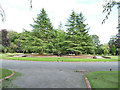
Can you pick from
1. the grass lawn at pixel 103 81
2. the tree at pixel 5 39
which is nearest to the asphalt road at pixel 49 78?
the grass lawn at pixel 103 81

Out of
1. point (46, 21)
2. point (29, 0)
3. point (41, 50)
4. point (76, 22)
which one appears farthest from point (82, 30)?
point (29, 0)

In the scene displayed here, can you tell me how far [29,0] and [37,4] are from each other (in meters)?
2.34

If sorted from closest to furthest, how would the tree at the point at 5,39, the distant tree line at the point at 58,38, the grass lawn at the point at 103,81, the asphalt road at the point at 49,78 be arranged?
the grass lawn at the point at 103,81, the asphalt road at the point at 49,78, the distant tree line at the point at 58,38, the tree at the point at 5,39

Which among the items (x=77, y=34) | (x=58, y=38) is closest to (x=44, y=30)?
(x=58, y=38)

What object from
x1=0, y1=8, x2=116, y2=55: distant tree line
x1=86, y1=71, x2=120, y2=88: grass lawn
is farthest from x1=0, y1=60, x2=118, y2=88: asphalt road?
x1=0, y1=8, x2=116, y2=55: distant tree line

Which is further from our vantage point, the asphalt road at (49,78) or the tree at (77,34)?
the tree at (77,34)

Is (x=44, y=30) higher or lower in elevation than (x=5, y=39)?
higher

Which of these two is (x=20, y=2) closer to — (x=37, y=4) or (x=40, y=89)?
(x=37, y=4)

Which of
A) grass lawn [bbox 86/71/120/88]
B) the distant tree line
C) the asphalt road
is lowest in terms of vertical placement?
the asphalt road

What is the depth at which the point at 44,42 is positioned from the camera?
3159cm

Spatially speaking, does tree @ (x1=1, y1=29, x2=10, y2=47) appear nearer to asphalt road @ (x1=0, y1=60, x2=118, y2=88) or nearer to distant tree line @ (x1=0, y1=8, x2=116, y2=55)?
distant tree line @ (x1=0, y1=8, x2=116, y2=55)

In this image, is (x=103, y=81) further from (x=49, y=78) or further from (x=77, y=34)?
(x=77, y=34)

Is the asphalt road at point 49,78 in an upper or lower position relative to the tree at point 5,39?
lower

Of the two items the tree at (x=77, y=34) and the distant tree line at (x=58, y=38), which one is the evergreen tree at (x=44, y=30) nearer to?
the distant tree line at (x=58, y=38)
